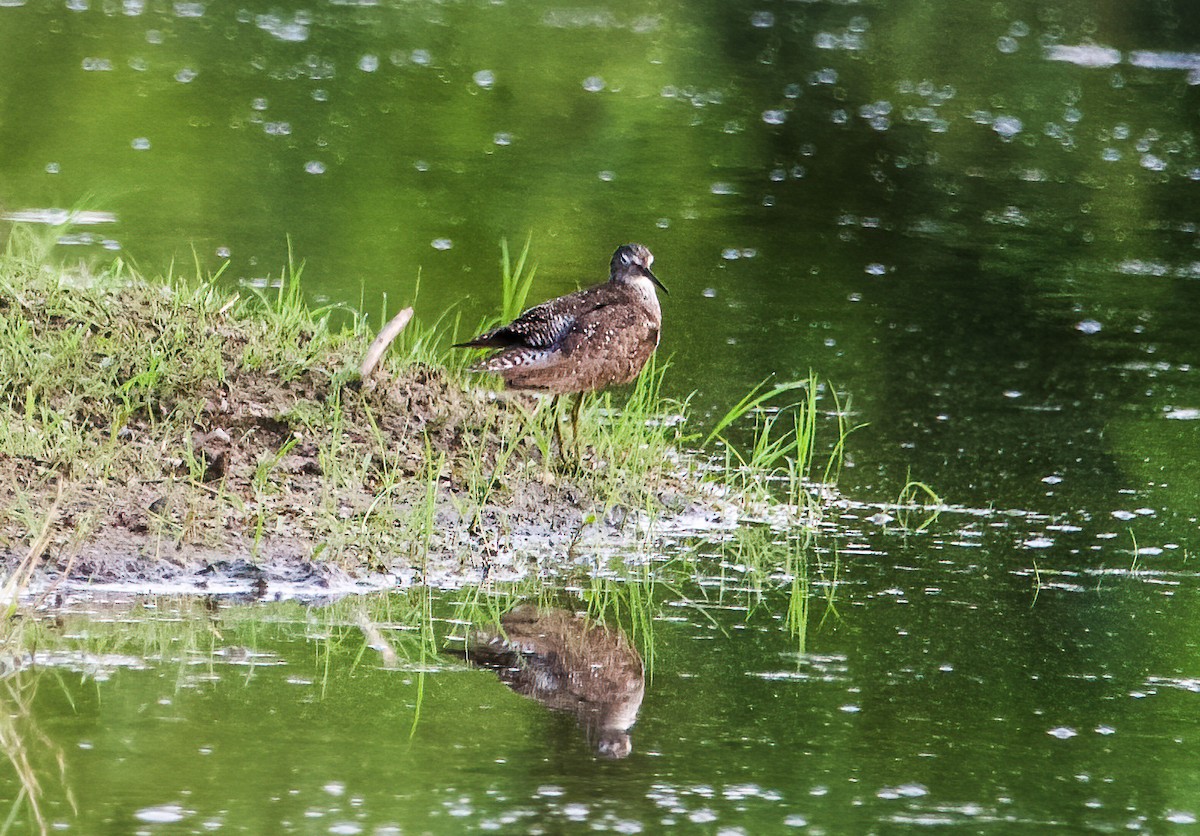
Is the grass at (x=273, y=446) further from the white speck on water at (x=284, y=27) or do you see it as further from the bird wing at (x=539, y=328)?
the white speck on water at (x=284, y=27)

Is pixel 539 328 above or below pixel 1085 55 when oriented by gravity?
below

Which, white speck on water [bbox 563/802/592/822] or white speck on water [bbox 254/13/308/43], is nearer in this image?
white speck on water [bbox 563/802/592/822]

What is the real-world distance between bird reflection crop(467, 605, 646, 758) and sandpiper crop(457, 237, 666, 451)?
1.32m

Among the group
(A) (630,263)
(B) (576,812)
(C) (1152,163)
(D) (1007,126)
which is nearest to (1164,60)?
(D) (1007,126)

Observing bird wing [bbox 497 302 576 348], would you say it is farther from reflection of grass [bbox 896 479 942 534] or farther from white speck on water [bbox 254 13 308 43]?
white speck on water [bbox 254 13 308 43]

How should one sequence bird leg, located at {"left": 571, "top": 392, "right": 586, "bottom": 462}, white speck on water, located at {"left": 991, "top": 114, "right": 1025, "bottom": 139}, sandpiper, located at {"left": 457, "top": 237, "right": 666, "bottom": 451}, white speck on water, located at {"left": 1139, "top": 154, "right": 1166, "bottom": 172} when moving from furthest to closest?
1. white speck on water, located at {"left": 991, "top": 114, "right": 1025, "bottom": 139}
2. white speck on water, located at {"left": 1139, "top": 154, "right": 1166, "bottom": 172}
3. bird leg, located at {"left": 571, "top": 392, "right": 586, "bottom": 462}
4. sandpiper, located at {"left": 457, "top": 237, "right": 666, "bottom": 451}

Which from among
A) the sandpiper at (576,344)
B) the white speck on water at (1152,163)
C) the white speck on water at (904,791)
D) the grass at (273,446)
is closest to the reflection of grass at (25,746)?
the grass at (273,446)

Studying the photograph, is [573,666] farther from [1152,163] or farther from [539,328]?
[1152,163]

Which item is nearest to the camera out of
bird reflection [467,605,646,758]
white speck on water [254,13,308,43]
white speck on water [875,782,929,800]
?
white speck on water [875,782,929,800]

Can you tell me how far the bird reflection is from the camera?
16.1 feet

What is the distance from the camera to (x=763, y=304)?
36.2 feet

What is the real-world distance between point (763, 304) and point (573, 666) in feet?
19.4

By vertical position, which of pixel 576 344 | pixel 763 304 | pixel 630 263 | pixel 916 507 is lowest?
pixel 916 507

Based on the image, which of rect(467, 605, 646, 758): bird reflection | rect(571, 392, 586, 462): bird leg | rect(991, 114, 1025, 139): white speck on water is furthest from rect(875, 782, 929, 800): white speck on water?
rect(991, 114, 1025, 139): white speck on water
